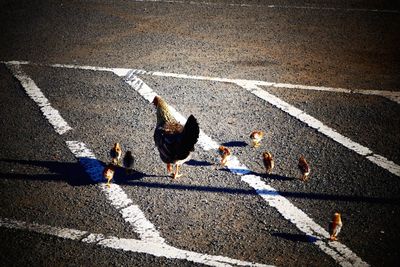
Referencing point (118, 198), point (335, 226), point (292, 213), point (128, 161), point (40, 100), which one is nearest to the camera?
point (335, 226)

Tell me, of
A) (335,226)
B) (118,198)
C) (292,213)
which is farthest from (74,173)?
(335,226)

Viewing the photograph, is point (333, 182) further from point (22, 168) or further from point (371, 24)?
point (371, 24)

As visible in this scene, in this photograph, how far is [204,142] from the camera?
614cm

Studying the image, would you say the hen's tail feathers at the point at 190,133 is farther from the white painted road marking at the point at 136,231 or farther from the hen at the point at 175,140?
the white painted road marking at the point at 136,231

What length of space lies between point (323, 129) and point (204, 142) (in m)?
2.05

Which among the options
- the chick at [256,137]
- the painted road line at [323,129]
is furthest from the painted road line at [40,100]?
the painted road line at [323,129]

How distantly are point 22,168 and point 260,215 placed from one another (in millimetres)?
3503

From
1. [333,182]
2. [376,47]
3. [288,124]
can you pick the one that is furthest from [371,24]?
[333,182]

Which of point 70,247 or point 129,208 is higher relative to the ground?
point 129,208

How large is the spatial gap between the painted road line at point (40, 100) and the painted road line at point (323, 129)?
372 centimetres

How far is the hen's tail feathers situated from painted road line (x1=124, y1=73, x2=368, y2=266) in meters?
1.02

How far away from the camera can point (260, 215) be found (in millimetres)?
4598

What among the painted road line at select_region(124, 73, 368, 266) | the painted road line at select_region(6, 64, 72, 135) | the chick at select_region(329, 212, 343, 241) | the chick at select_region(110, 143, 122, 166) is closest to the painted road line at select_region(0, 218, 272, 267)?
the painted road line at select_region(124, 73, 368, 266)

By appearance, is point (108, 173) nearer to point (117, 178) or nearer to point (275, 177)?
point (117, 178)
